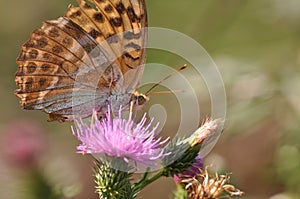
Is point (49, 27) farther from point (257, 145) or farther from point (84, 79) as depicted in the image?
point (257, 145)

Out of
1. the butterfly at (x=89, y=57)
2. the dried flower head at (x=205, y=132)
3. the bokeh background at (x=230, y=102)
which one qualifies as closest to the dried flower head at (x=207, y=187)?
the dried flower head at (x=205, y=132)

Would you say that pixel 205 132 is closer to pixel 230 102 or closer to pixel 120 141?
pixel 120 141

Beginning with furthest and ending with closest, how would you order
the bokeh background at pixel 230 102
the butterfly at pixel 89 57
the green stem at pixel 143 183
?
the bokeh background at pixel 230 102, the butterfly at pixel 89 57, the green stem at pixel 143 183

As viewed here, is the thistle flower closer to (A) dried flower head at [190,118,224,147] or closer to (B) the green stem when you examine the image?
(B) the green stem

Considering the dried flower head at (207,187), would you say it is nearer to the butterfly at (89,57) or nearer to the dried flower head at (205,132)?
the dried flower head at (205,132)

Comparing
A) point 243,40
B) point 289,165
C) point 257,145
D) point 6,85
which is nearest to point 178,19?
point 243,40

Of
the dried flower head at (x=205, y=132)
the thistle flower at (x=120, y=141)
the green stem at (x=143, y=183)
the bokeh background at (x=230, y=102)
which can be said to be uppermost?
the bokeh background at (x=230, y=102)
